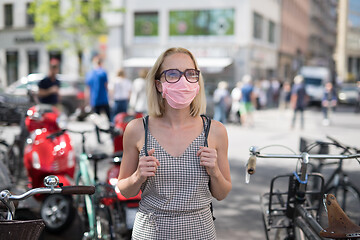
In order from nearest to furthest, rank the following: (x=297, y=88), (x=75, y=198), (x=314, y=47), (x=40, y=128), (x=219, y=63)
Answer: (x=75, y=198) < (x=40, y=128) < (x=297, y=88) < (x=219, y=63) < (x=314, y=47)

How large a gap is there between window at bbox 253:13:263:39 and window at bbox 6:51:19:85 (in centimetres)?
1624

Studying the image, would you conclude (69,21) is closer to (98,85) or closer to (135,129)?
(98,85)

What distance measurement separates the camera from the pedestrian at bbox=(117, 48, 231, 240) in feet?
7.52

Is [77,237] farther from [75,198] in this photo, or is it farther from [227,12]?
[227,12]

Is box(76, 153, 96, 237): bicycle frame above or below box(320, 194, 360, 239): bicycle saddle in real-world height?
below

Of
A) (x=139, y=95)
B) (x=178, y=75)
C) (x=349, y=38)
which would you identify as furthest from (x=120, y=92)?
(x=349, y=38)

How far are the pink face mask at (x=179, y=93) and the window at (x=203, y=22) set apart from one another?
30.9 metres

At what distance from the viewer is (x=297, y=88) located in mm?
15797

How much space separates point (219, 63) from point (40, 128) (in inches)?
1063

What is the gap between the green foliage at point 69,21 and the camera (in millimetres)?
25906

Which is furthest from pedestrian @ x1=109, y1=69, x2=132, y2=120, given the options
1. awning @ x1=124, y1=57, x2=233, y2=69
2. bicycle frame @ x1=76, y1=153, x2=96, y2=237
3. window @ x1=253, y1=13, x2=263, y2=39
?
window @ x1=253, y1=13, x2=263, y2=39

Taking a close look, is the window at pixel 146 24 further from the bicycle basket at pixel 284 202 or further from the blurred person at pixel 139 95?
the bicycle basket at pixel 284 202

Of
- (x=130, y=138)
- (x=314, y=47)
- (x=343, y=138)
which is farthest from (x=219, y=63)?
(x=314, y=47)

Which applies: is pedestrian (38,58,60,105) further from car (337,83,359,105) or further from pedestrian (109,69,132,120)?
car (337,83,359,105)
